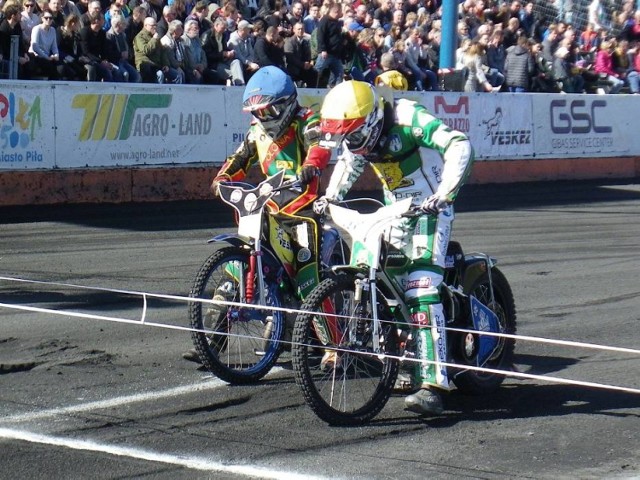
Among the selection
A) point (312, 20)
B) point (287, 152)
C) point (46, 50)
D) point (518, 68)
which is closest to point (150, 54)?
point (46, 50)

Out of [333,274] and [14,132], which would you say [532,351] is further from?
[14,132]

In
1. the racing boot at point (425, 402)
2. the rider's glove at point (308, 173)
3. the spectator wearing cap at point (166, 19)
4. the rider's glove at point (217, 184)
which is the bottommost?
the racing boot at point (425, 402)

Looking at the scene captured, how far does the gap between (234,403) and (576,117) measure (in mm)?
17363

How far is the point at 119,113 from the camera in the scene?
53.9ft

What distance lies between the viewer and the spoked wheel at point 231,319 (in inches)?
280

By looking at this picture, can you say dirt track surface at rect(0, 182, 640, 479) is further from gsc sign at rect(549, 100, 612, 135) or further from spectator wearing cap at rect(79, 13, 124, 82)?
gsc sign at rect(549, 100, 612, 135)

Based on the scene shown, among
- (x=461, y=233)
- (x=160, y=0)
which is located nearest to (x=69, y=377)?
(x=461, y=233)

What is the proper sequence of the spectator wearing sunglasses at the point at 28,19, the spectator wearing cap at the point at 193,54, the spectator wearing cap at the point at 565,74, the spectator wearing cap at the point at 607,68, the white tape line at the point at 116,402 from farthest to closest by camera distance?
the spectator wearing cap at the point at 607,68, the spectator wearing cap at the point at 565,74, the spectator wearing cap at the point at 193,54, the spectator wearing sunglasses at the point at 28,19, the white tape line at the point at 116,402

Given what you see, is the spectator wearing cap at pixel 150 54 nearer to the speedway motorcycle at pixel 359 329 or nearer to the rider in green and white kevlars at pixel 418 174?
the rider in green and white kevlars at pixel 418 174

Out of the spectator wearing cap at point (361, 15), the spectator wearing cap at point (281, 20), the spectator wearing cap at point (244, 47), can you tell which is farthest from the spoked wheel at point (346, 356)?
the spectator wearing cap at point (361, 15)

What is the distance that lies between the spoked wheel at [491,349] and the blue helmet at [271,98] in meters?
1.74

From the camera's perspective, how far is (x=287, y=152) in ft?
26.2

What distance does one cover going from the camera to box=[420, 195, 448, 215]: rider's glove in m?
6.37

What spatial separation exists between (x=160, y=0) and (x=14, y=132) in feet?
16.8
